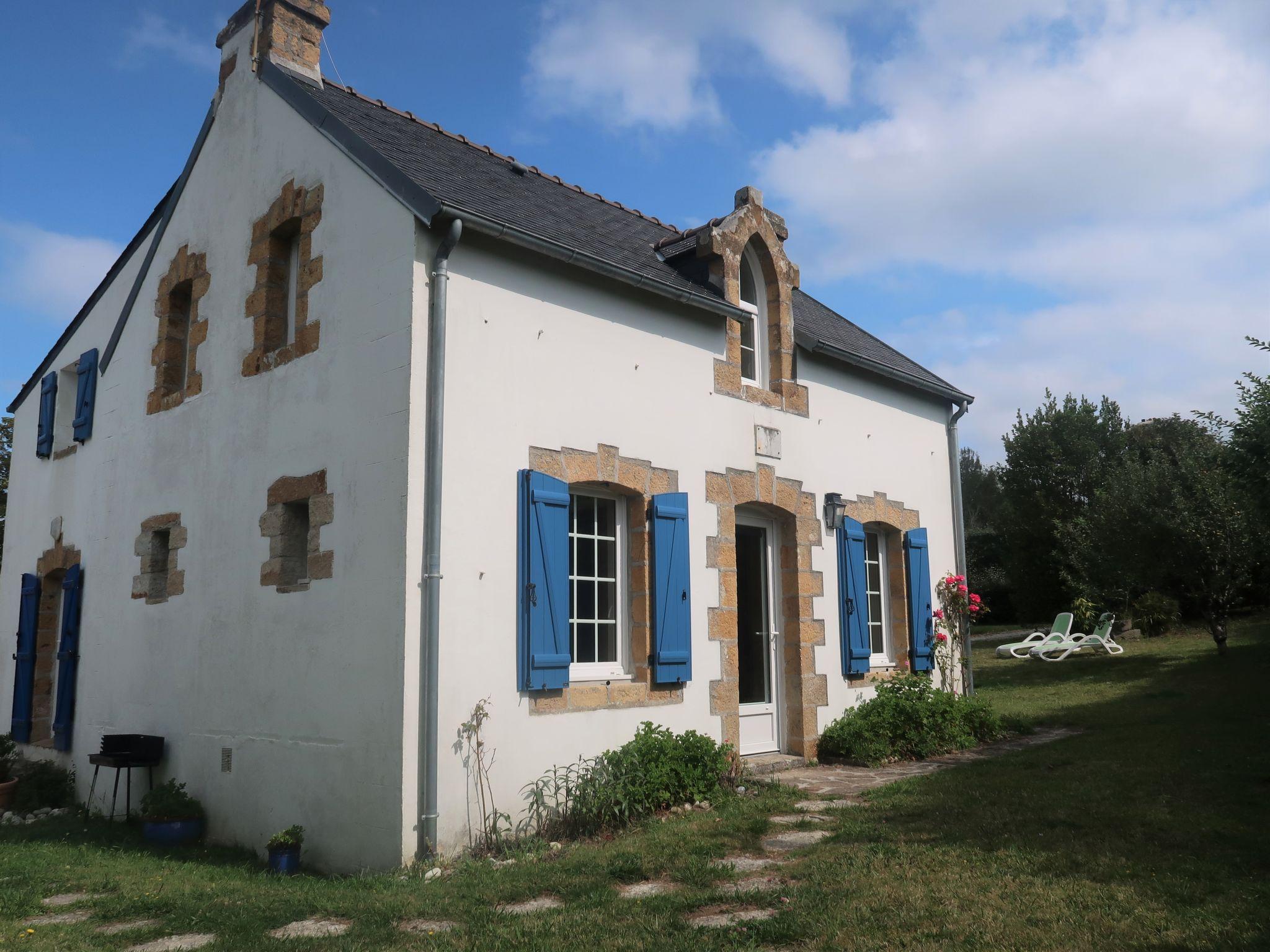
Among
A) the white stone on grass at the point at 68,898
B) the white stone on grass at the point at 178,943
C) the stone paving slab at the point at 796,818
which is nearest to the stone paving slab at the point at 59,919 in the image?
the white stone on grass at the point at 68,898

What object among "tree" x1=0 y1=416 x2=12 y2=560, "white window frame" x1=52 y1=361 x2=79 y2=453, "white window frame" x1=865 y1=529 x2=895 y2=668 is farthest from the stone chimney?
"tree" x1=0 y1=416 x2=12 y2=560

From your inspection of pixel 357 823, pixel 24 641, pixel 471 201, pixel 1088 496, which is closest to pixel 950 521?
pixel 471 201

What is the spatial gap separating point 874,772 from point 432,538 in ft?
14.3

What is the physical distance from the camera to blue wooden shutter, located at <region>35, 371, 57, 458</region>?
11.1 meters

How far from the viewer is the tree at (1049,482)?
25750 millimetres

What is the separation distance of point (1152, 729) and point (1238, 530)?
788 centimetres

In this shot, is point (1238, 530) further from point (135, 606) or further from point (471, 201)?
point (135, 606)

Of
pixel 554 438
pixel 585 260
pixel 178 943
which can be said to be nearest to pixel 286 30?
pixel 585 260

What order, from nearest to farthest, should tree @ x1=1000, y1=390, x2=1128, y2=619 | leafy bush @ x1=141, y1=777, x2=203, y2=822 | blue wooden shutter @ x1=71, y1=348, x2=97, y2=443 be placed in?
leafy bush @ x1=141, y1=777, x2=203, y2=822 < blue wooden shutter @ x1=71, y1=348, x2=97, y2=443 < tree @ x1=1000, y1=390, x2=1128, y2=619

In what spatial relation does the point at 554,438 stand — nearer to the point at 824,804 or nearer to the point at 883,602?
the point at 824,804

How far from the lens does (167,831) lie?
24.0 feet

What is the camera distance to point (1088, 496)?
26234mm

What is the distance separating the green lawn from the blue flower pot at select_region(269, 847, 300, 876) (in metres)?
0.16

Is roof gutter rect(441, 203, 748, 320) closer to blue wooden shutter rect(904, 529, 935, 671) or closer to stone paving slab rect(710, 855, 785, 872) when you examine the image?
blue wooden shutter rect(904, 529, 935, 671)
